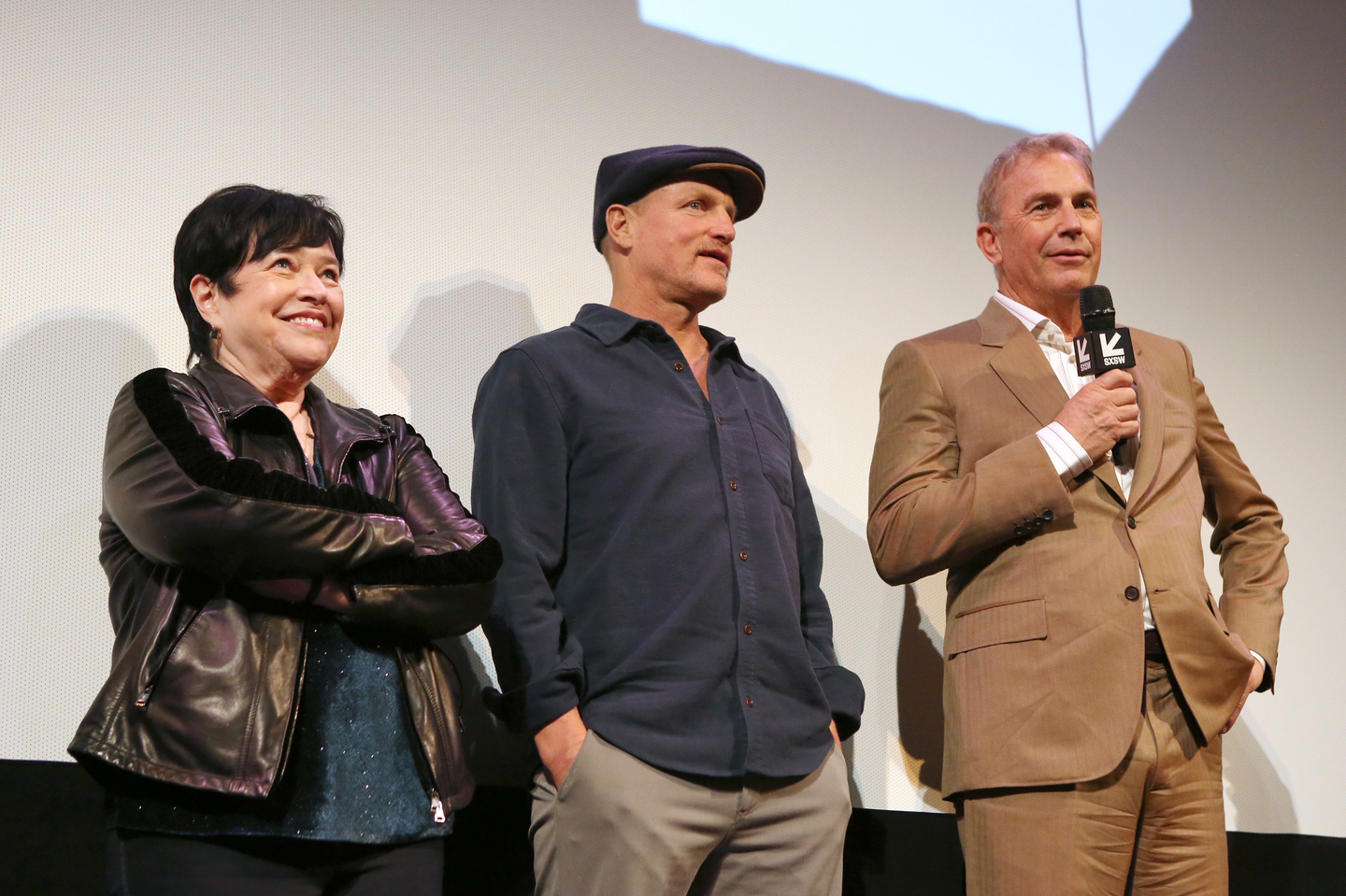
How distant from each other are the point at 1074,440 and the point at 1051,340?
1.24 ft

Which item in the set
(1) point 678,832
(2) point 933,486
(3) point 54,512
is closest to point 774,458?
(2) point 933,486

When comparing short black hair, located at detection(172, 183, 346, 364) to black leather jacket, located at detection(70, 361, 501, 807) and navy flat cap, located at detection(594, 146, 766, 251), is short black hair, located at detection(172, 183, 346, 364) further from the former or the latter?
navy flat cap, located at detection(594, 146, 766, 251)

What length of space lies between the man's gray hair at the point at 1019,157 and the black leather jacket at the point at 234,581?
1.44 m

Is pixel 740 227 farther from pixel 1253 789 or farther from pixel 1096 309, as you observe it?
pixel 1253 789

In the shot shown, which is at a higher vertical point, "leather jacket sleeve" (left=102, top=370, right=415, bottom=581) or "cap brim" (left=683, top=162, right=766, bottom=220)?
"cap brim" (left=683, top=162, right=766, bottom=220)

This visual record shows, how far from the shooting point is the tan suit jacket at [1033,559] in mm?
2127

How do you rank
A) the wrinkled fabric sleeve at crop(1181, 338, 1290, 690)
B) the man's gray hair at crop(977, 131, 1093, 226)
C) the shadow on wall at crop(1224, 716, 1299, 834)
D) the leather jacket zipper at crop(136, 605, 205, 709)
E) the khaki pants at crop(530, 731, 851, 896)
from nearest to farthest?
the leather jacket zipper at crop(136, 605, 205, 709) < the khaki pants at crop(530, 731, 851, 896) < the wrinkled fabric sleeve at crop(1181, 338, 1290, 690) < the man's gray hair at crop(977, 131, 1093, 226) < the shadow on wall at crop(1224, 716, 1299, 834)

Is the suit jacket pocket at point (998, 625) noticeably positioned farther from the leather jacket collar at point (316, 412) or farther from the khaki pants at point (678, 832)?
the leather jacket collar at point (316, 412)

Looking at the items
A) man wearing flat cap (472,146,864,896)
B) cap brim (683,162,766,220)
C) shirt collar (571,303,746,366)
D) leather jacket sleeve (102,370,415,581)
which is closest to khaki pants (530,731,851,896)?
man wearing flat cap (472,146,864,896)

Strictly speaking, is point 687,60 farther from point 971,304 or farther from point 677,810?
point 677,810

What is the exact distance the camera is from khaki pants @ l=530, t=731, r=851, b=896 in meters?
1.84

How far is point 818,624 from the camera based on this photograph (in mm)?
2285

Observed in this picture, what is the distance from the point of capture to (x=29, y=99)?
94.5 inches

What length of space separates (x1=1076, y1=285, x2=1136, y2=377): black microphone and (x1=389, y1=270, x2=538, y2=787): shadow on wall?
1172 mm
